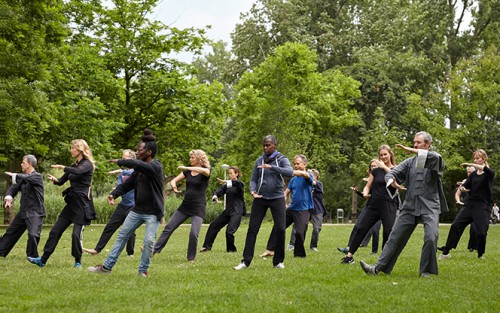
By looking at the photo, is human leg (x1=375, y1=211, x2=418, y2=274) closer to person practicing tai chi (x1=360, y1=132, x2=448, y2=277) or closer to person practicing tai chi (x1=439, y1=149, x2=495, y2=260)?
person practicing tai chi (x1=360, y1=132, x2=448, y2=277)

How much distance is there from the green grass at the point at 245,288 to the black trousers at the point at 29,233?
232mm

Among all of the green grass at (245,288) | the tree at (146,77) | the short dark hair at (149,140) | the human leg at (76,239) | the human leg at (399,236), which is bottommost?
the green grass at (245,288)

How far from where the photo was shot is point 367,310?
7957 mm

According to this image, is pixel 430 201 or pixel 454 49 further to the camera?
pixel 454 49

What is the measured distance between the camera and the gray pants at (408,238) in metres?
10.8

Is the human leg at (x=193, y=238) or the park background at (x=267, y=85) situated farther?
the park background at (x=267, y=85)

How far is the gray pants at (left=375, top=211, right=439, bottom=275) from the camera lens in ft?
35.5

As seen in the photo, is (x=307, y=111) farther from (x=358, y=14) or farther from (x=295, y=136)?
(x=358, y=14)

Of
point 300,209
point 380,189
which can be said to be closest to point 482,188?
point 380,189

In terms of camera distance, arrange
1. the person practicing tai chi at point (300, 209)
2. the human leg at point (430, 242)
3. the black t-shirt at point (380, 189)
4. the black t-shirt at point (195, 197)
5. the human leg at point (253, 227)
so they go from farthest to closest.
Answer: the person practicing tai chi at point (300, 209)
the black t-shirt at point (195, 197)
the black t-shirt at point (380, 189)
the human leg at point (253, 227)
the human leg at point (430, 242)

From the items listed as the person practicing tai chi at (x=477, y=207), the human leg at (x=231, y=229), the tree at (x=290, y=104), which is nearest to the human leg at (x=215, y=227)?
the human leg at (x=231, y=229)

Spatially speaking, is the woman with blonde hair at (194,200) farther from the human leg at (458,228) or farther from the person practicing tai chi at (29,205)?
the human leg at (458,228)

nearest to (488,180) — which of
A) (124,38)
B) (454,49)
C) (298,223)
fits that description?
(298,223)

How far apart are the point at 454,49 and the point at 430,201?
4571 centimetres
